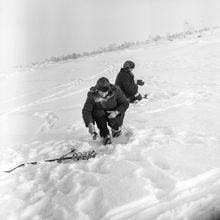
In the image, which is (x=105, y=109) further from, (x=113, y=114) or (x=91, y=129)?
(x=91, y=129)

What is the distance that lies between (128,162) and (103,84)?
150 centimetres

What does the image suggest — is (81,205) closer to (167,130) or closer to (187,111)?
(167,130)

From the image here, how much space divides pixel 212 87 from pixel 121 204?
22.9 ft

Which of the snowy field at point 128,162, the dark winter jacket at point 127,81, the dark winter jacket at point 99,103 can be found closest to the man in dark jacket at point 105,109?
the dark winter jacket at point 99,103

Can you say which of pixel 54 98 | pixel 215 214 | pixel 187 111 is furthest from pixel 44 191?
pixel 54 98

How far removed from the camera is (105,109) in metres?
6.37

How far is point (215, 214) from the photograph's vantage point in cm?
357

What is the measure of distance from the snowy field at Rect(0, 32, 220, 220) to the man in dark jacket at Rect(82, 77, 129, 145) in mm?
284

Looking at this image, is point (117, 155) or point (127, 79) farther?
point (127, 79)

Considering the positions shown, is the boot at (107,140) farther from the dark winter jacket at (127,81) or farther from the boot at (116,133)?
the dark winter jacket at (127,81)

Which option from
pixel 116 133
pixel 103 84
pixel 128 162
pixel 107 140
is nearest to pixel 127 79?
pixel 116 133

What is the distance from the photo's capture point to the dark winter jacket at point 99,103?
6.20 m

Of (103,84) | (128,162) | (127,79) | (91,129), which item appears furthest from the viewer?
(127,79)

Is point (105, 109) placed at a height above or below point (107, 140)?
above
